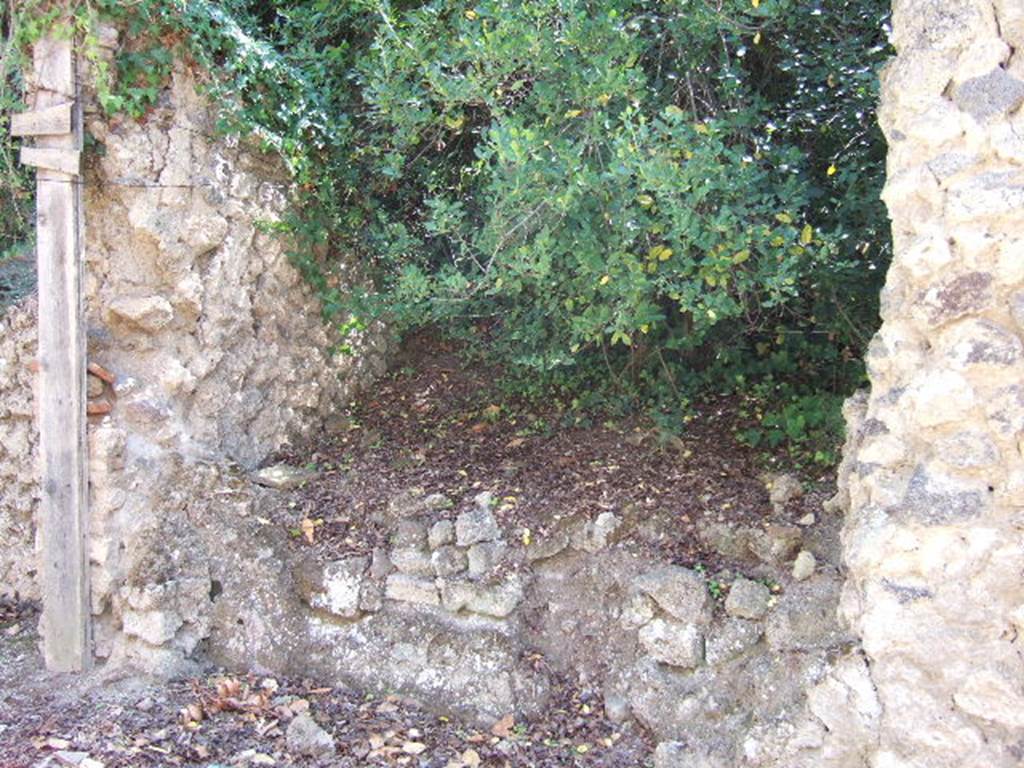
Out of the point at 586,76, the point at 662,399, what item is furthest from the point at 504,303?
the point at 586,76

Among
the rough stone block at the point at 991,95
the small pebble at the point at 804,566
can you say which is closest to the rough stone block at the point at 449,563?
the small pebble at the point at 804,566

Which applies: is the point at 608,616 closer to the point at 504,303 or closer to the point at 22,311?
the point at 504,303

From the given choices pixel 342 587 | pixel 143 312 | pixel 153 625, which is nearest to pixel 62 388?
pixel 143 312

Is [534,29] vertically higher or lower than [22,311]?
higher

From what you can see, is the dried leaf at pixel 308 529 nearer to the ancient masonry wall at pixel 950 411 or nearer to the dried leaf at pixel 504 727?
the dried leaf at pixel 504 727

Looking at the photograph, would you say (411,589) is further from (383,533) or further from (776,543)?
(776,543)

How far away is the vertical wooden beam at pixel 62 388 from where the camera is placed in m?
3.99

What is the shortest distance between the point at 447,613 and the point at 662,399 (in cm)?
137

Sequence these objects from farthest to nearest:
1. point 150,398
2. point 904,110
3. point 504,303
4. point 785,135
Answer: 1. point 504,303
2. point 150,398
3. point 785,135
4. point 904,110

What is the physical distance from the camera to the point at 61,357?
4062 millimetres

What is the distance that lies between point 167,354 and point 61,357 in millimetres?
456

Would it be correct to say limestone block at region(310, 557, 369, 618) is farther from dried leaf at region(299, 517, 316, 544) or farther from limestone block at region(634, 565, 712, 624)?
limestone block at region(634, 565, 712, 624)

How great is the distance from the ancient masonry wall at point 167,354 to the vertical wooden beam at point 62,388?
11cm

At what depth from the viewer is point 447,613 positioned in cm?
406
